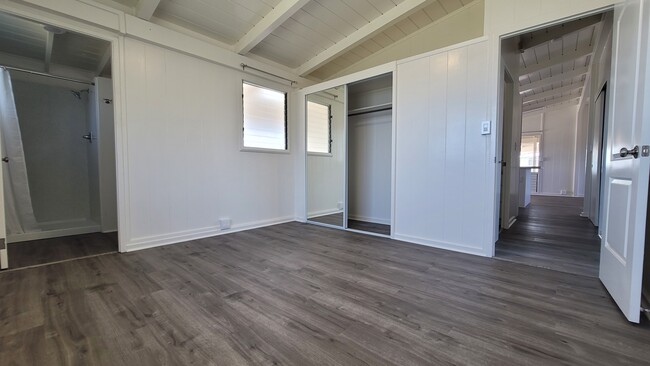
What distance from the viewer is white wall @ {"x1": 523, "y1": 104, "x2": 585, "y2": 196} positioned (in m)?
8.79

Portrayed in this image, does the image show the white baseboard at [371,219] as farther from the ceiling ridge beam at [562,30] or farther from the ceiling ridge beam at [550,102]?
the ceiling ridge beam at [550,102]

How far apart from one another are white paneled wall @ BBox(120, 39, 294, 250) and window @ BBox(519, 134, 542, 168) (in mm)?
9922

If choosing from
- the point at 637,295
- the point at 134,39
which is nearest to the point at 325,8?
the point at 134,39

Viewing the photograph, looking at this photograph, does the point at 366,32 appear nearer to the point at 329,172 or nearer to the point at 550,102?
the point at 329,172

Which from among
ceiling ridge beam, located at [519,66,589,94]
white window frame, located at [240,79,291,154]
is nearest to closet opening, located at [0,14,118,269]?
white window frame, located at [240,79,291,154]

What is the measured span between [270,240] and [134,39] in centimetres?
263

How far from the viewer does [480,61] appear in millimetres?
2533

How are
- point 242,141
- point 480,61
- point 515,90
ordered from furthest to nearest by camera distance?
point 515,90, point 242,141, point 480,61

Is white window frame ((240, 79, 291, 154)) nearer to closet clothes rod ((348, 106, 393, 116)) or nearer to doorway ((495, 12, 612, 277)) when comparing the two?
closet clothes rod ((348, 106, 393, 116))

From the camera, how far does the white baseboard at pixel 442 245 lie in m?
2.61

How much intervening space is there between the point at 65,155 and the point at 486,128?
5720 mm

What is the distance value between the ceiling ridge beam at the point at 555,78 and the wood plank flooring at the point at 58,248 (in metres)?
8.98

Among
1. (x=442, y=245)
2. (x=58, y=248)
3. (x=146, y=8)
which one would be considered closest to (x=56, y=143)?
(x=58, y=248)

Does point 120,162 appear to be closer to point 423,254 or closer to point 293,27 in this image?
point 293,27
